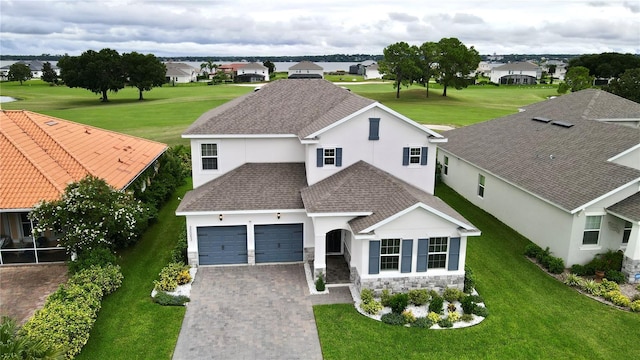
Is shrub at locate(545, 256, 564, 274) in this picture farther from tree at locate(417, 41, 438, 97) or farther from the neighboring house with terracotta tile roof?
tree at locate(417, 41, 438, 97)

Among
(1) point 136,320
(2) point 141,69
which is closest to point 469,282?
(1) point 136,320

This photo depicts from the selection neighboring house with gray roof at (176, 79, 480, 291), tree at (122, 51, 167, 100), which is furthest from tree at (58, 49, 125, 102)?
neighboring house with gray roof at (176, 79, 480, 291)

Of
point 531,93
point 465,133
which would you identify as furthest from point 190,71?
point 465,133

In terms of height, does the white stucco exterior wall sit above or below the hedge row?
above

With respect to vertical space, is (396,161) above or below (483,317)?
above

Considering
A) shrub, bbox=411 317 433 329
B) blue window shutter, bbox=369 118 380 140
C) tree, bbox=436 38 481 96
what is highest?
tree, bbox=436 38 481 96

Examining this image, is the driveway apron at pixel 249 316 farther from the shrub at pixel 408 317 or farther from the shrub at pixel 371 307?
the shrub at pixel 408 317

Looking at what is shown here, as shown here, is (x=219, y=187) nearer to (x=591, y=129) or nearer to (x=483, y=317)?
(x=483, y=317)
